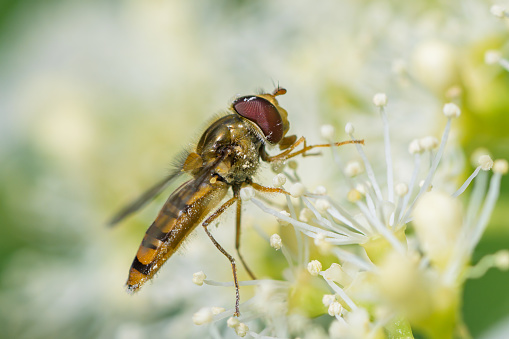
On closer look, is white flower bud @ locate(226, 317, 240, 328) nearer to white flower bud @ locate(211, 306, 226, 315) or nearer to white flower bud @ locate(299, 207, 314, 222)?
white flower bud @ locate(211, 306, 226, 315)

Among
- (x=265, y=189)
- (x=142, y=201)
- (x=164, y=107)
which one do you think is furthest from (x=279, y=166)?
(x=164, y=107)

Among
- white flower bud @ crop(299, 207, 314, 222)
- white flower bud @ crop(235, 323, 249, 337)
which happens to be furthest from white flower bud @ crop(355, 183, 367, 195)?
white flower bud @ crop(235, 323, 249, 337)

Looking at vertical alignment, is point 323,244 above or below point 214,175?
below

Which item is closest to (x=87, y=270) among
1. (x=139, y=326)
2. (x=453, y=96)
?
(x=139, y=326)

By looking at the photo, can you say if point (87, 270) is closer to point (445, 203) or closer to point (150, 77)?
point (150, 77)

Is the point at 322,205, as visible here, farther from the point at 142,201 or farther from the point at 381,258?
the point at 142,201
